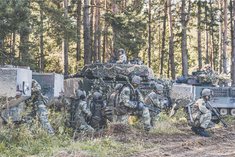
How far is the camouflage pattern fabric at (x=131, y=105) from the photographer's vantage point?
42.2 ft

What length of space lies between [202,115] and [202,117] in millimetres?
51

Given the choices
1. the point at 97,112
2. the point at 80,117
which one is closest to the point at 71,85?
the point at 97,112

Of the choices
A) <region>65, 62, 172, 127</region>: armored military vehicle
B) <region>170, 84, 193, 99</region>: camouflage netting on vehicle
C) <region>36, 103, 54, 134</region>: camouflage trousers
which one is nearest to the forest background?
<region>65, 62, 172, 127</region>: armored military vehicle

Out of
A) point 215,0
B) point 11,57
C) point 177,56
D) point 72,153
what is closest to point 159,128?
point 72,153

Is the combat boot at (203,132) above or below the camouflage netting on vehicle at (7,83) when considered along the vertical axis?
below

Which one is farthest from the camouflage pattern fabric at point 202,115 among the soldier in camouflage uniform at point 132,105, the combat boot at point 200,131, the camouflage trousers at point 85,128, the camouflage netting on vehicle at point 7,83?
the camouflage netting on vehicle at point 7,83

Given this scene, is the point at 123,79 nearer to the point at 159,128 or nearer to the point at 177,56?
the point at 159,128

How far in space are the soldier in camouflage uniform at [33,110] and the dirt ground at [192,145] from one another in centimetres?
221

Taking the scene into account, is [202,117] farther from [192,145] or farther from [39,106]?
[39,106]

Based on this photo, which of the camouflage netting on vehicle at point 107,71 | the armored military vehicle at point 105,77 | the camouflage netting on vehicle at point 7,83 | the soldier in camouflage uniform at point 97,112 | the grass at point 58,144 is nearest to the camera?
the grass at point 58,144

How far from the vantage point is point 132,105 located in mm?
12867

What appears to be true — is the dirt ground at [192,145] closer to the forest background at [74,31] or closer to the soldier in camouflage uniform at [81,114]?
the soldier in camouflage uniform at [81,114]

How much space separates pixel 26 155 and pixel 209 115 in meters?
5.59

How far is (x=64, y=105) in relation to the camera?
13148 mm
